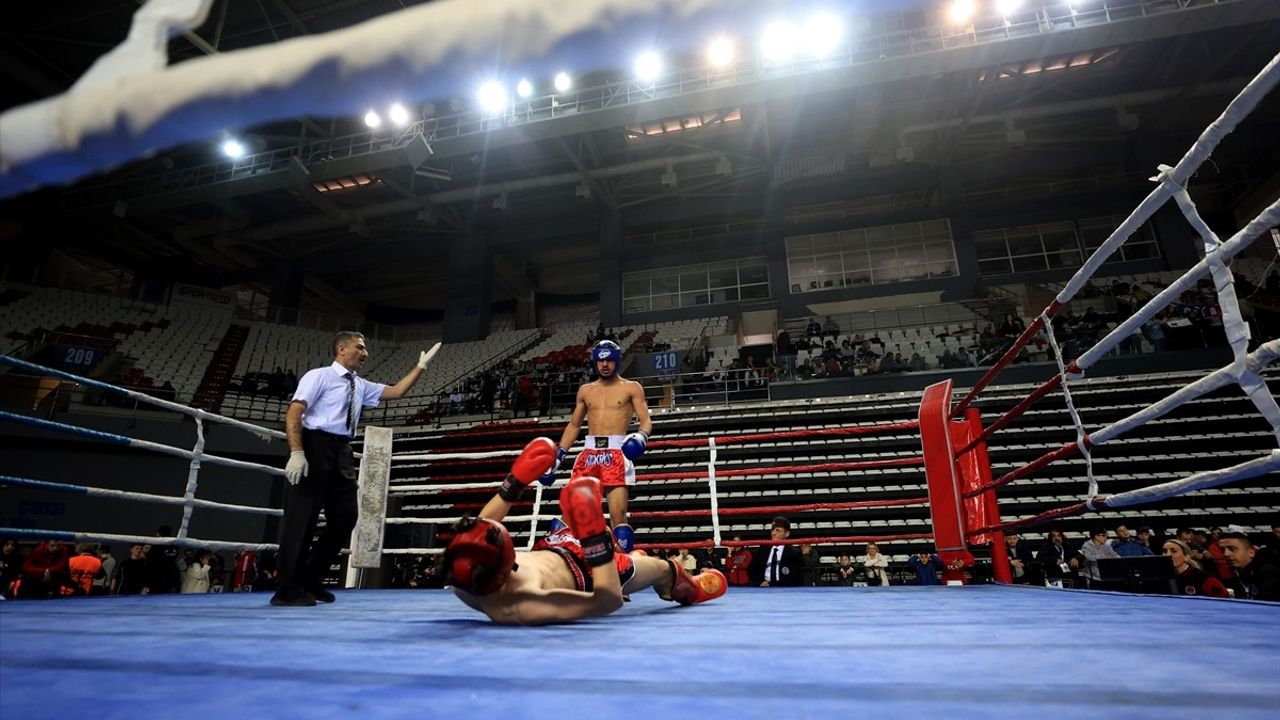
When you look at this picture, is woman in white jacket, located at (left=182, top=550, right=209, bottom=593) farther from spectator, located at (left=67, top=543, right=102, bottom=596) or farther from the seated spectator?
the seated spectator

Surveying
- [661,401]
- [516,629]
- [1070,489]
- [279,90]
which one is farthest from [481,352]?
[279,90]

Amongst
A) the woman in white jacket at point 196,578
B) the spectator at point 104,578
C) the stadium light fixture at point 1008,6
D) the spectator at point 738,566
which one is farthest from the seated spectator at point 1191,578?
the spectator at point 104,578

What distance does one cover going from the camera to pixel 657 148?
15172 millimetres

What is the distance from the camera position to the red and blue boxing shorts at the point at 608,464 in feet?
10.3

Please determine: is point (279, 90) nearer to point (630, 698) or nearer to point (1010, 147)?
point (630, 698)

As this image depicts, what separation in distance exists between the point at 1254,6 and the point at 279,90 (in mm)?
14511

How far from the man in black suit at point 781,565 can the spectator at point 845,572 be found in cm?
83

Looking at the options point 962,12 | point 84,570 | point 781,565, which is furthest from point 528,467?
point 962,12

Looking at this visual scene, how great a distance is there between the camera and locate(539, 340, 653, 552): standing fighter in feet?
10.2

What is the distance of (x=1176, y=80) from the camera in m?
13.3

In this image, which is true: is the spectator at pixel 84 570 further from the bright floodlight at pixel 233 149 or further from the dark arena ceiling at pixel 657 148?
the bright floodlight at pixel 233 149

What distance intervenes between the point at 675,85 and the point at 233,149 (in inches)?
396

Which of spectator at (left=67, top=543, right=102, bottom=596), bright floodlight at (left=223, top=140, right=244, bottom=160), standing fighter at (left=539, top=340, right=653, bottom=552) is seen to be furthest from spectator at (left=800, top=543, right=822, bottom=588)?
bright floodlight at (left=223, top=140, right=244, bottom=160)

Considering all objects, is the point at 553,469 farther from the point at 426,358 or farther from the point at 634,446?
the point at 426,358
